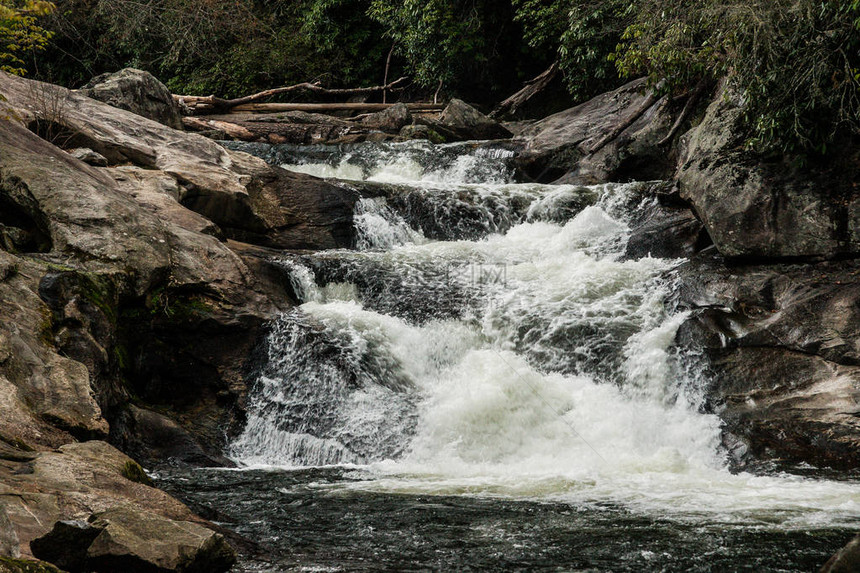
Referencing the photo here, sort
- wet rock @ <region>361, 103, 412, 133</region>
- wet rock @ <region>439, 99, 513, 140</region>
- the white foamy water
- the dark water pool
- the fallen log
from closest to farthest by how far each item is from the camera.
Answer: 1. the dark water pool
2. the white foamy water
3. wet rock @ <region>439, 99, 513, 140</region>
4. the fallen log
5. wet rock @ <region>361, 103, 412, 133</region>

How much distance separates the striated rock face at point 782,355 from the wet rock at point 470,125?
31.5ft

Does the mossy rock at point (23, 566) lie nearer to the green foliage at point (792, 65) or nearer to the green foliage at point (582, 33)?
the green foliage at point (792, 65)

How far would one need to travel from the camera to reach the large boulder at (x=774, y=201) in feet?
29.9

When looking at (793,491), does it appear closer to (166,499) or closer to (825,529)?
(825,529)

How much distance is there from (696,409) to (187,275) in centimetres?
624

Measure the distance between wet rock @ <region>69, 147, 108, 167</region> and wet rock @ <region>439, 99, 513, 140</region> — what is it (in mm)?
9419

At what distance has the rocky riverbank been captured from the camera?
5027 millimetres

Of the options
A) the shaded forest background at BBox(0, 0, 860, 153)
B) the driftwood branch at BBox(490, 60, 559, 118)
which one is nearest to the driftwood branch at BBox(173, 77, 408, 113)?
the shaded forest background at BBox(0, 0, 860, 153)

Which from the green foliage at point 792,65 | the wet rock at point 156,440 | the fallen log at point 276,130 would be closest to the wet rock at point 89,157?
the wet rock at point 156,440

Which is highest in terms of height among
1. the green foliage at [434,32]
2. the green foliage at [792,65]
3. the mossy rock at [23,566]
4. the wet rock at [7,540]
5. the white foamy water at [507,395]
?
the green foliage at [434,32]

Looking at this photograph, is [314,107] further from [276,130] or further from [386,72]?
[386,72]

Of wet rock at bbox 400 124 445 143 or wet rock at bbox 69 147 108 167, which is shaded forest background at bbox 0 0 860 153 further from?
wet rock at bbox 400 124 445 143

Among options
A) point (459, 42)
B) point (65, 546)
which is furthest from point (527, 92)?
point (65, 546)

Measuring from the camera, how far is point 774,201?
31.3ft
